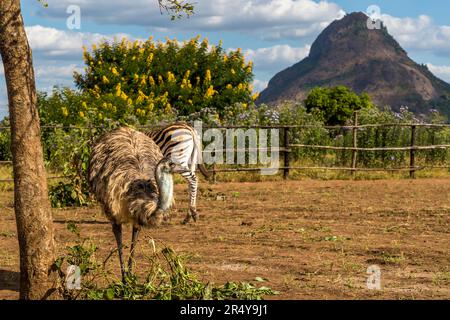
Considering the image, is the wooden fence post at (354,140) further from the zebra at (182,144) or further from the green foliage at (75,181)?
the green foliage at (75,181)

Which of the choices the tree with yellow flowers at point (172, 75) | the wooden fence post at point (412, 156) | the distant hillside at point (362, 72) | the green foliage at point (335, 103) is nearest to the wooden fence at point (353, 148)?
the wooden fence post at point (412, 156)

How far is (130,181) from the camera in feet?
27.5

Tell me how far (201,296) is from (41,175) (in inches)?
70.4

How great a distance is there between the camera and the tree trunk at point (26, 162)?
677 centimetres

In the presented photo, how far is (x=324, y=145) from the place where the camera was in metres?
22.0

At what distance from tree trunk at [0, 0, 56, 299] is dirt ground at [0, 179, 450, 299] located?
3.38 ft

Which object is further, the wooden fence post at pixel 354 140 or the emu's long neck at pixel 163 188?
the wooden fence post at pixel 354 140

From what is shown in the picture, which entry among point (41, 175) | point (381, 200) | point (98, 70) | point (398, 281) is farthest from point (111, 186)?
point (98, 70)

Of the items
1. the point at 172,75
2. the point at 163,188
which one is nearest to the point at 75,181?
the point at 163,188

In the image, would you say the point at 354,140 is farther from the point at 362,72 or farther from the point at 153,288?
the point at 362,72

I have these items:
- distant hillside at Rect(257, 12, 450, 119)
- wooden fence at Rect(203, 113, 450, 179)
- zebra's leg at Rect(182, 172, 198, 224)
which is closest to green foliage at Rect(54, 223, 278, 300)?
zebra's leg at Rect(182, 172, 198, 224)

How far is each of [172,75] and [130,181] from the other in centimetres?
2273

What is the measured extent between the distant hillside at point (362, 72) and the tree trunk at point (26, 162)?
74398 mm

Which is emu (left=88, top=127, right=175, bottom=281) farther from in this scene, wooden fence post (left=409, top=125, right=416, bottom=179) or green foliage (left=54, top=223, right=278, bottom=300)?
wooden fence post (left=409, top=125, right=416, bottom=179)
